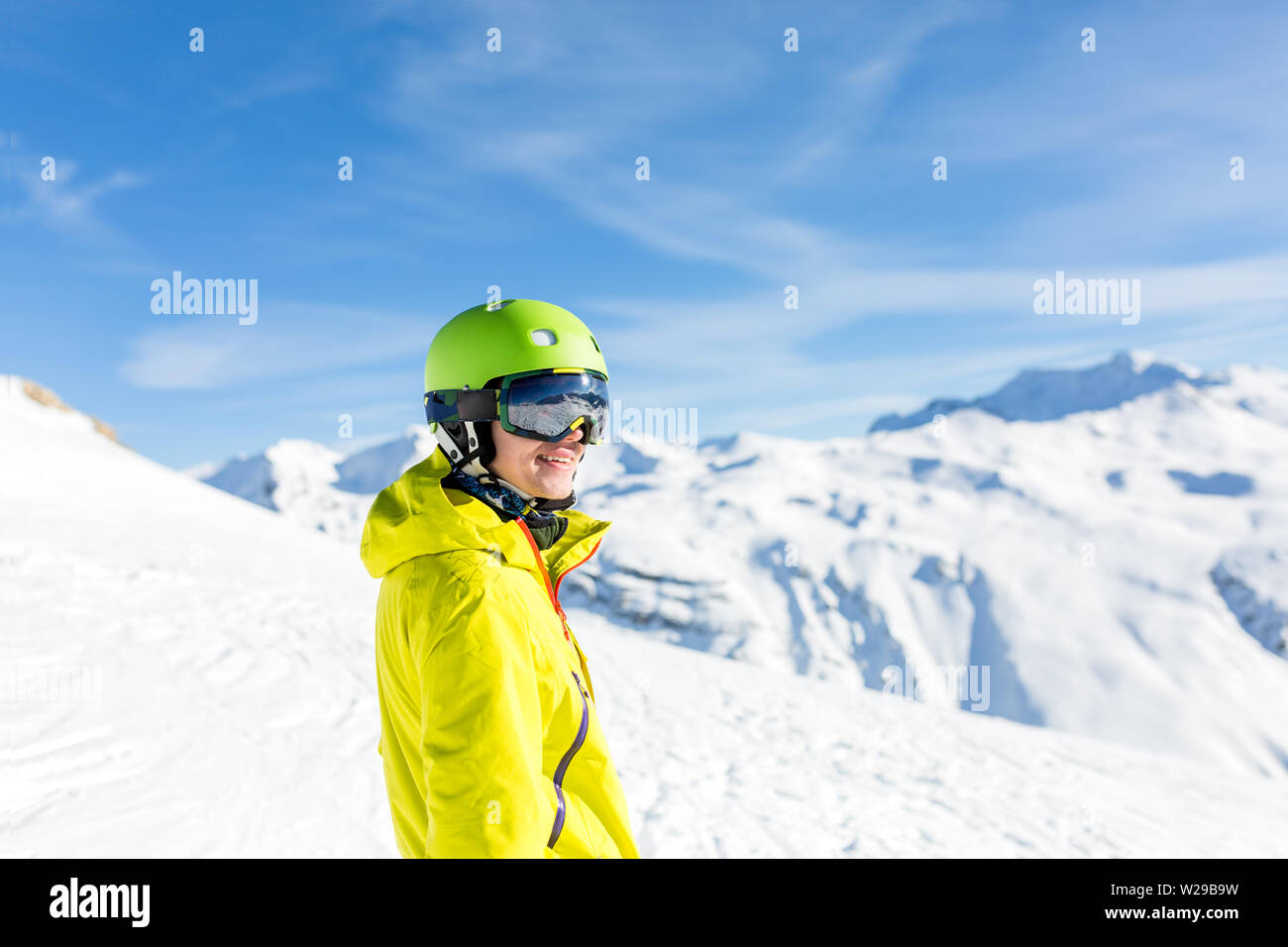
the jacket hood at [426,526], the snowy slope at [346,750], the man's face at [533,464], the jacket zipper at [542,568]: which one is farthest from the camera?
the snowy slope at [346,750]

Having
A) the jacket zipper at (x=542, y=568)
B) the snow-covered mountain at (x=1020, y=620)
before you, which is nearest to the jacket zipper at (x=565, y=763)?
the jacket zipper at (x=542, y=568)

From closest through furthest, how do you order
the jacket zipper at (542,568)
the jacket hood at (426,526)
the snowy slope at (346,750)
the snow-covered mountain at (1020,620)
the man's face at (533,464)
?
the jacket hood at (426,526) < the jacket zipper at (542,568) < the man's face at (533,464) < the snowy slope at (346,750) < the snow-covered mountain at (1020,620)

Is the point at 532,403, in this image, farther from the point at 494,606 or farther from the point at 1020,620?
the point at 1020,620

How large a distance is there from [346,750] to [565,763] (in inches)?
271

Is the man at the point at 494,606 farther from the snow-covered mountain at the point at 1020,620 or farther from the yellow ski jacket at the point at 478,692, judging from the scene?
the snow-covered mountain at the point at 1020,620

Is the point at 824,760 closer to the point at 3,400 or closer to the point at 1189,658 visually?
the point at 3,400

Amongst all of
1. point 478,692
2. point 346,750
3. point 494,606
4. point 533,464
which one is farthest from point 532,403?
point 346,750

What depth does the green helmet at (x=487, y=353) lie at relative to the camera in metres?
2.29

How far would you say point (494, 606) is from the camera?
1706 mm

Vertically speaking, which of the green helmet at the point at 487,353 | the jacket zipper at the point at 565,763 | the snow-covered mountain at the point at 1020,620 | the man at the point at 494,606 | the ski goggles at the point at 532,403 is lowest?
the snow-covered mountain at the point at 1020,620

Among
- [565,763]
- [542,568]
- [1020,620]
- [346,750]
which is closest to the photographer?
[565,763]

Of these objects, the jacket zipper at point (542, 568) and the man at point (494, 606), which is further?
the jacket zipper at point (542, 568)
